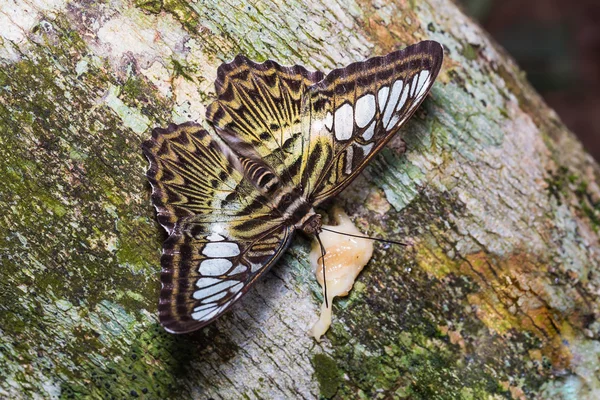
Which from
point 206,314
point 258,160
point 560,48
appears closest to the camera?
point 206,314

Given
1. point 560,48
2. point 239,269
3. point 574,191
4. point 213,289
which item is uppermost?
point 560,48

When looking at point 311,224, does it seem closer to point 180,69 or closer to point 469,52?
point 180,69

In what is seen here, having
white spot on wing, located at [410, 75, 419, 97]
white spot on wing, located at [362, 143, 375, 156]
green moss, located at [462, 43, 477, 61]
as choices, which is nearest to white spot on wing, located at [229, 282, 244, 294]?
white spot on wing, located at [362, 143, 375, 156]

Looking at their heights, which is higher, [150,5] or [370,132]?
[370,132]

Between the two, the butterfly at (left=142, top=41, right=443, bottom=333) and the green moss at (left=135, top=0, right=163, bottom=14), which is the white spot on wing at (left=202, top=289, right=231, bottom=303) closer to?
the butterfly at (left=142, top=41, right=443, bottom=333)

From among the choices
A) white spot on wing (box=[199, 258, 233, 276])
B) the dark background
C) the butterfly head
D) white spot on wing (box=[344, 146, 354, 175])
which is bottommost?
white spot on wing (box=[199, 258, 233, 276])

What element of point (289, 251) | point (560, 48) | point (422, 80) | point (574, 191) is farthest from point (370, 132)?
point (560, 48)

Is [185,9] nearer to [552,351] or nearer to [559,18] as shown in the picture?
[552,351]
